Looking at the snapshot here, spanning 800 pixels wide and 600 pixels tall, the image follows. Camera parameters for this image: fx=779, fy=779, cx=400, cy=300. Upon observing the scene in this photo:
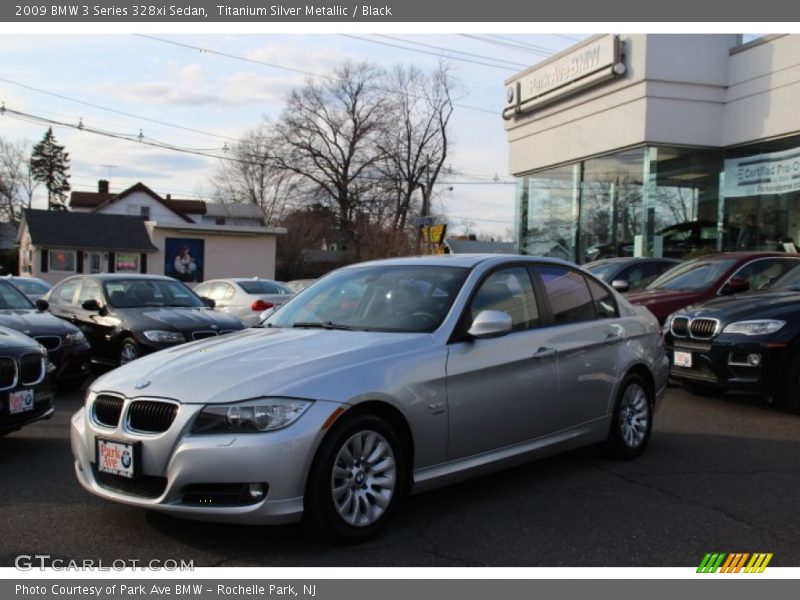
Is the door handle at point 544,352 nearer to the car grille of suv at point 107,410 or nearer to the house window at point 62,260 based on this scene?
the car grille of suv at point 107,410

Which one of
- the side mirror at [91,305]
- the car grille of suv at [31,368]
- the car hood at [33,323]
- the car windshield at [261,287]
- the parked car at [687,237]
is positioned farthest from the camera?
the parked car at [687,237]

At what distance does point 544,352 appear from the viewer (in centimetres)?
545

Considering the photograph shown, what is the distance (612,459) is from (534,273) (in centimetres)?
170

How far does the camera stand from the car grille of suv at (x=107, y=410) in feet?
14.3

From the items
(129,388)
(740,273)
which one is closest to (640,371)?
(129,388)

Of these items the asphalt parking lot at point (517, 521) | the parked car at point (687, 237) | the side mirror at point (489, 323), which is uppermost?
the parked car at point (687, 237)

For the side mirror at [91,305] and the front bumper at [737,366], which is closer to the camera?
the front bumper at [737,366]

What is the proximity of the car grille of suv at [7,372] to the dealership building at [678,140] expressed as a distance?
16.9 meters

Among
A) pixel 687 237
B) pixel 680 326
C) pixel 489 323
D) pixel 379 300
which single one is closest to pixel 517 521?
pixel 489 323

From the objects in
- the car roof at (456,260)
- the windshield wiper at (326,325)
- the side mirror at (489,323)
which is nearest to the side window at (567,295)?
the car roof at (456,260)

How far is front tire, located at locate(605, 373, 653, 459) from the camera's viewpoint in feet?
20.2

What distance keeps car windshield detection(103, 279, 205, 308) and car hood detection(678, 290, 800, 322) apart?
7.05 m

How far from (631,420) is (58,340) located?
20.6ft

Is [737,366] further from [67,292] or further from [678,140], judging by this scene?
[678,140]
